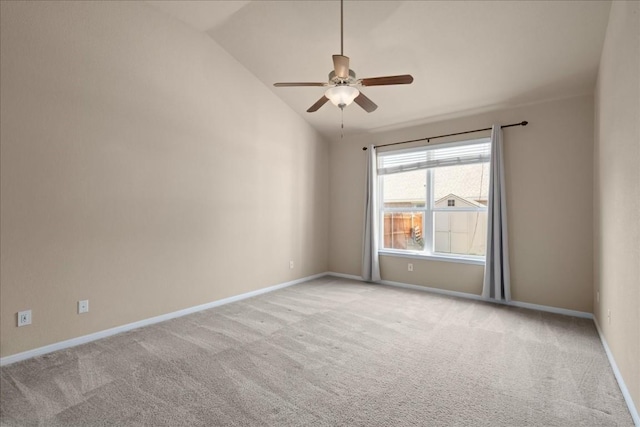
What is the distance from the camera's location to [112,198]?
308cm

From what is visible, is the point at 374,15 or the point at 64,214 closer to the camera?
the point at 64,214

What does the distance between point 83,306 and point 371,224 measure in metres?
4.01

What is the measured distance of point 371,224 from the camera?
17.4 feet

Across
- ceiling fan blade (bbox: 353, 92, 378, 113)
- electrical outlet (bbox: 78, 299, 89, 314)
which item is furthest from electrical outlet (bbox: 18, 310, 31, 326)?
ceiling fan blade (bbox: 353, 92, 378, 113)

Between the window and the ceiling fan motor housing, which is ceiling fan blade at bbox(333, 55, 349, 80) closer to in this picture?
the ceiling fan motor housing

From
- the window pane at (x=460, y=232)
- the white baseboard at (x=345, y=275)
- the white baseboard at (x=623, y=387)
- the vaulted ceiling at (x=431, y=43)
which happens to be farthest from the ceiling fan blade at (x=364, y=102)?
the white baseboard at (x=345, y=275)

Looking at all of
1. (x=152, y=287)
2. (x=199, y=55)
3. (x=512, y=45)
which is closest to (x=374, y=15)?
(x=512, y=45)

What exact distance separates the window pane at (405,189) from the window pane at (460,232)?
0.42 m

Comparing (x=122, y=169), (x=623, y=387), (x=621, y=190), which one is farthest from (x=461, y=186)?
(x=122, y=169)

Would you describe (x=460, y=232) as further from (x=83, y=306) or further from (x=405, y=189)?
(x=83, y=306)

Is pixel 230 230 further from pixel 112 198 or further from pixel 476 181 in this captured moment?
pixel 476 181

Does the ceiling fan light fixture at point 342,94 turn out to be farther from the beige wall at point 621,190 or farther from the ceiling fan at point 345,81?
the beige wall at point 621,190

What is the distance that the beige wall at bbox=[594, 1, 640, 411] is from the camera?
1.86m

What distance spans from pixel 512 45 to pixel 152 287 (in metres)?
4.64
